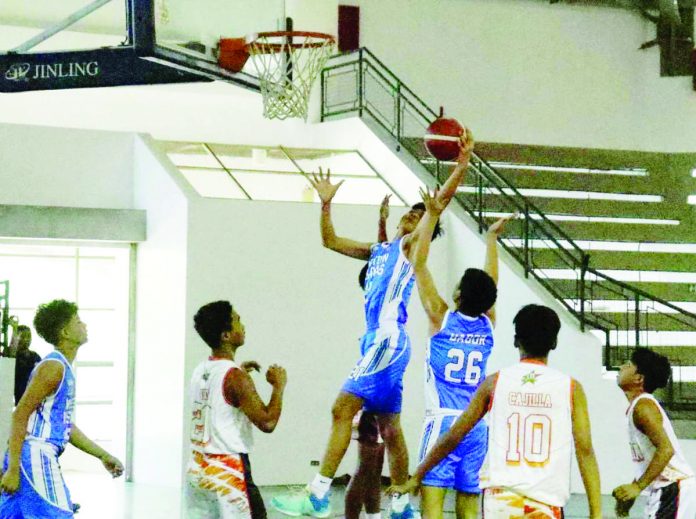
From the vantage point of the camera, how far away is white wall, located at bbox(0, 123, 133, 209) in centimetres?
1359

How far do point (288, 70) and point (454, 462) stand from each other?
4.28 meters

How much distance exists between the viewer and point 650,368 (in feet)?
22.0

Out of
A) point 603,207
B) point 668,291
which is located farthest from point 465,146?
point 603,207

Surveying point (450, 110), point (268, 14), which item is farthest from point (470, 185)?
point (268, 14)

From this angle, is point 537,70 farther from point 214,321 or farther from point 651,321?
point 214,321

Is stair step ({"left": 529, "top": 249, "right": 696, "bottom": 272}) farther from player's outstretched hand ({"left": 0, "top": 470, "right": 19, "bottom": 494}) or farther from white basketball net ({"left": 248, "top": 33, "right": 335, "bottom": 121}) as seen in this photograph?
player's outstretched hand ({"left": 0, "top": 470, "right": 19, "bottom": 494})

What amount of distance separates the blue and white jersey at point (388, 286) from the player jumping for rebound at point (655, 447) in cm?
134

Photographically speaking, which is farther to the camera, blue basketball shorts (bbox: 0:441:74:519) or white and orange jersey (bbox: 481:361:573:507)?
blue basketball shorts (bbox: 0:441:74:519)

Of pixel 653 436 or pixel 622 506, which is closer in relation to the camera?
pixel 622 506

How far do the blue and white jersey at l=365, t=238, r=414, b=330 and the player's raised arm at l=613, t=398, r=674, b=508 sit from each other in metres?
1.51

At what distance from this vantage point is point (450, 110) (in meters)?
18.3


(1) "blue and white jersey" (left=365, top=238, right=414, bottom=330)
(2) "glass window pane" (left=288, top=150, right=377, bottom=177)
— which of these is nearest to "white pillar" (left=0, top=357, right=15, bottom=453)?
(1) "blue and white jersey" (left=365, top=238, right=414, bottom=330)

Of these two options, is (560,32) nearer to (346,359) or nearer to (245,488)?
(346,359)

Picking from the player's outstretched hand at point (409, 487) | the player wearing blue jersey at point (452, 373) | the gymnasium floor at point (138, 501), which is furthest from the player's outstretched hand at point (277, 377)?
the gymnasium floor at point (138, 501)
